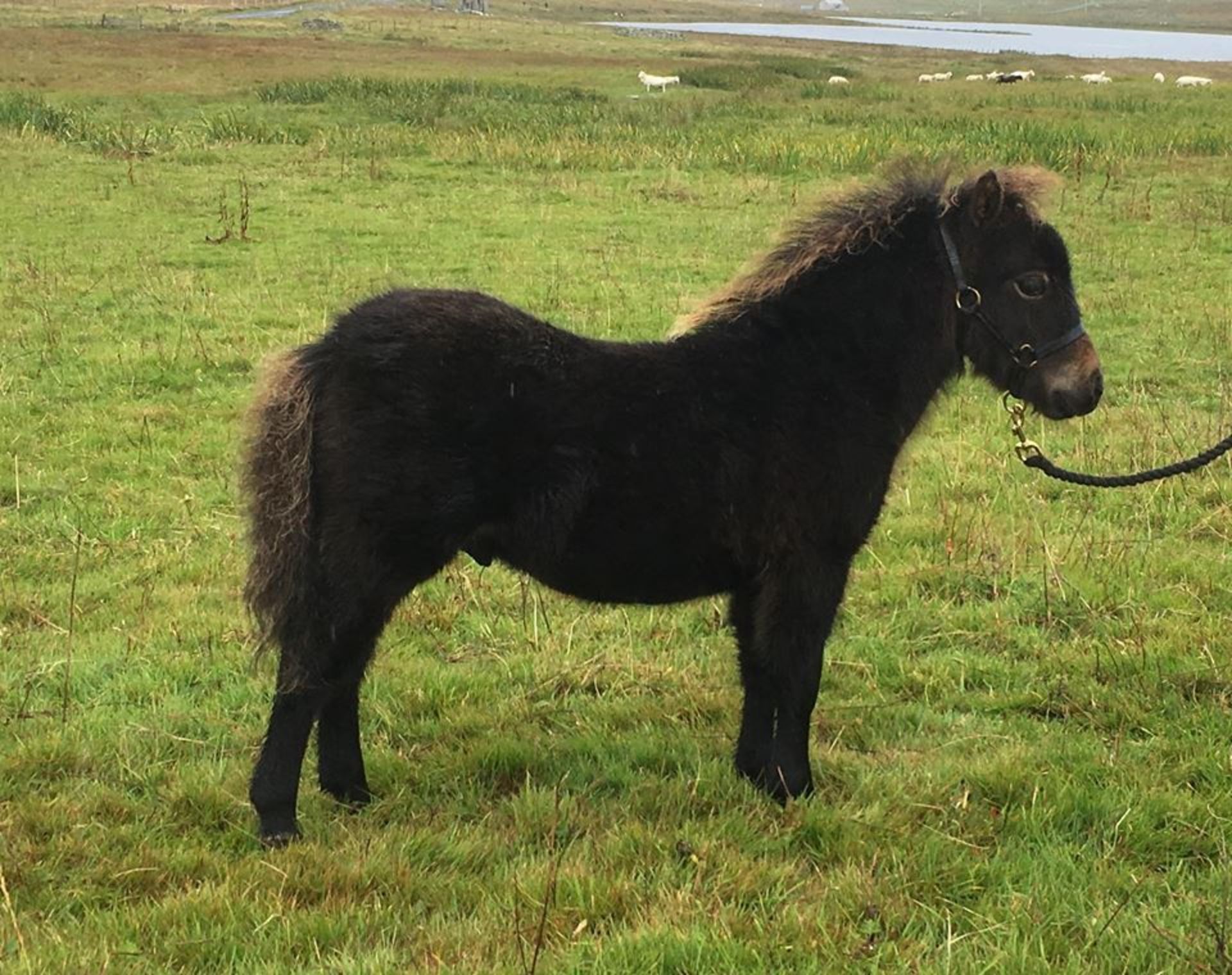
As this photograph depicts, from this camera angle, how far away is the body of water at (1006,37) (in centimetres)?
9812

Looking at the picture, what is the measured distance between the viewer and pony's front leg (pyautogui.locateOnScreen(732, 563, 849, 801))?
4.32m

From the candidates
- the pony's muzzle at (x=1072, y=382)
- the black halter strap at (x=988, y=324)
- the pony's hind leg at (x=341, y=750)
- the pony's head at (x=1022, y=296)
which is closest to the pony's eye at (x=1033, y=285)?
the pony's head at (x=1022, y=296)

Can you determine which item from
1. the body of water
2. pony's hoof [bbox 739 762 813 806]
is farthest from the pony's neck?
the body of water

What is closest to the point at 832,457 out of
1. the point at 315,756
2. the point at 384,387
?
the point at 384,387

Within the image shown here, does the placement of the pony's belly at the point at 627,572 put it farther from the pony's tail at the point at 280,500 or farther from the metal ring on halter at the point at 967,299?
the metal ring on halter at the point at 967,299

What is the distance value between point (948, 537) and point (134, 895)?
503 cm

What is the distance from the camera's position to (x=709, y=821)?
4.20 meters

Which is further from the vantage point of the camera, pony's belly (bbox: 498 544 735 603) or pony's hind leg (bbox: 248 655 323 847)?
pony's belly (bbox: 498 544 735 603)

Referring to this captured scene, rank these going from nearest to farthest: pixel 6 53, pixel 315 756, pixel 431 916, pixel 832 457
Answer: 1. pixel 431 916
2. pixel 832 457
3. pixel 315 756
4. pixel 6 53

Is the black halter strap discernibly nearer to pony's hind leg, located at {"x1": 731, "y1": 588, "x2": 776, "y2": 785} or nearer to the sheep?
pony's hind leg, located at {"x1": 731, "y1": 588, "x2": 776, "y2": 785}

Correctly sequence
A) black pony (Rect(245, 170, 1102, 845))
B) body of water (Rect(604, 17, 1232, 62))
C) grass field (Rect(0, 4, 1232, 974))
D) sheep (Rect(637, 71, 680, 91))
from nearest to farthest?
grass field (Rect(0, 4, 1232, 974)) → black pony (Rect(245, 170, 1102, 845)) → sheep (Rect(637, 71, 680, 91)) → body of water (Rect(604, 17, 1232, 62))

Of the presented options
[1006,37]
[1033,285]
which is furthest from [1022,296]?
[1006,37]

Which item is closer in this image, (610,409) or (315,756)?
(610,409)

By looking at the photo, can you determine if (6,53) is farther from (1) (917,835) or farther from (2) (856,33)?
(2) (856,33)
